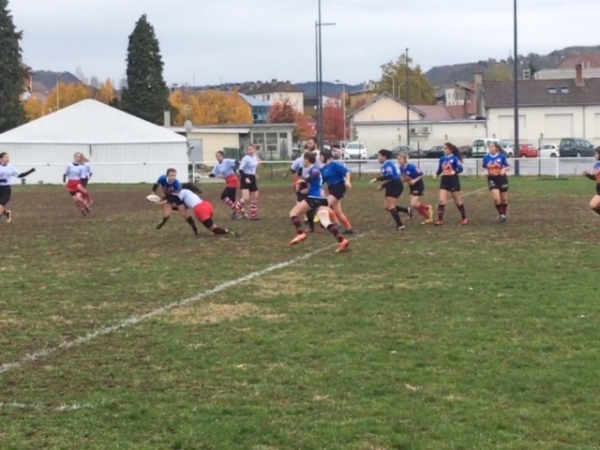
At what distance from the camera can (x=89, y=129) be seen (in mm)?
51000

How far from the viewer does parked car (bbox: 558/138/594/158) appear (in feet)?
206

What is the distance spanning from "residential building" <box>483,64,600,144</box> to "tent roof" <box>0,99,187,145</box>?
4079 centimetres

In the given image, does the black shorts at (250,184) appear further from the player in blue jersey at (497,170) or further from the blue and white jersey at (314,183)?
the blue and white jersey at (314,183)

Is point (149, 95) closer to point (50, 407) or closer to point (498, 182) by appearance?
point (498, 182)

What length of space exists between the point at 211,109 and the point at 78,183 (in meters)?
85.6

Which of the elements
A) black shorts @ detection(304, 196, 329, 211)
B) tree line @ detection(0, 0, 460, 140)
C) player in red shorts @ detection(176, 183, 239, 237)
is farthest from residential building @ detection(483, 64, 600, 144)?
black shorts @ detection(304, 196, 329, 211)

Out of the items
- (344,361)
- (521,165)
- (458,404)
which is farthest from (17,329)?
(521,165)

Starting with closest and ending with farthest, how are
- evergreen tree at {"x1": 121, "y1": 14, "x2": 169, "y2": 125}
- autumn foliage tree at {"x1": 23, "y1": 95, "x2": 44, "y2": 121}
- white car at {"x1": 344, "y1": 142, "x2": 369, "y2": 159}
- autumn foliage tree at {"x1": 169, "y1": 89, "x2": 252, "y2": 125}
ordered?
white car at {"x1": 344, "y1": 142, "x2": 369, "y2": 159}, evergreen tree at {"x1": 121, "y1": 14, "x2": 169, "y2": 125}, autumn foliage tree at {"x1": 23, "y1": 95, "x2": 44, "y2": 121}, autumn foliage tree at {"x1": 169, "y1": 89, "x2": 252, "y2": 125}

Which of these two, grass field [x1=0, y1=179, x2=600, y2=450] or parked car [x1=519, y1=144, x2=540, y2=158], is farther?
parked car [x1=519, y1=144, x2=540, y2=158]

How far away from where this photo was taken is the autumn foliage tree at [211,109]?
109 meters

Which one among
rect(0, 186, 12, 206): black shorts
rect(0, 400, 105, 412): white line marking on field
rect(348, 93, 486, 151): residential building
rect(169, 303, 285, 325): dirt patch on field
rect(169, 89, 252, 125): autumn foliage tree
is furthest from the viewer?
rect(169, 89, 252, 125): autumn foliage tree

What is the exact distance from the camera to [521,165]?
50594 mm

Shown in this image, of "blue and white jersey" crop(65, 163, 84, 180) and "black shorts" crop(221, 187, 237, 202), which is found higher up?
"blue and white jersey" crop(65, 163, 84, 180)

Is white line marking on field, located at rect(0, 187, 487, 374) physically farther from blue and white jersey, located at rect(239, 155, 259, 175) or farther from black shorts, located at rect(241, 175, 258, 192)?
blue and white jersey, located at rect(239, 155, 259, 175)
